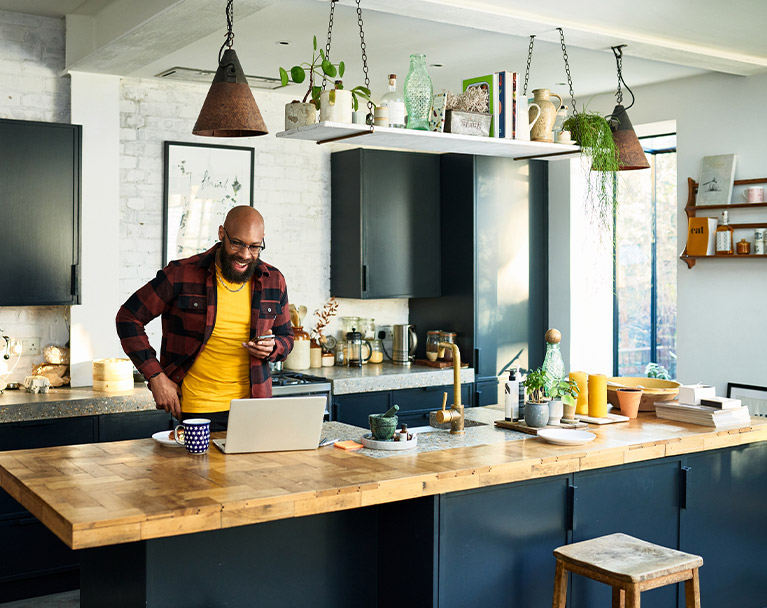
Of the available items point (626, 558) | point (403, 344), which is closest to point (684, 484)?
point (626, 558)

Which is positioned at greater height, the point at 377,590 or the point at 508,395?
the point at 508,395

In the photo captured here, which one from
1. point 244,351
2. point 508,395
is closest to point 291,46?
point 244,351

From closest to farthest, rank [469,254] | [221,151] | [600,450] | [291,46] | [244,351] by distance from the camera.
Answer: [600,450] → [244,351] → [291,46] → [221,151] → [469,254]

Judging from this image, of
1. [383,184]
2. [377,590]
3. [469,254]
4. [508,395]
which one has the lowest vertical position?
[377,590]

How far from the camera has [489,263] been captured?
6.51m

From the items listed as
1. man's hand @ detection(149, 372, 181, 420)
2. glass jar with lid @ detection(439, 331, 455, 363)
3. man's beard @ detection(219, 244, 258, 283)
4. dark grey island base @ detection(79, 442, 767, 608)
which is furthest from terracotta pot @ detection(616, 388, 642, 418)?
glass jar with lid @ detection(439, 331, 455, 363)

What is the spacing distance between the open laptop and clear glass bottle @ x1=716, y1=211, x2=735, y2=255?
3.53m

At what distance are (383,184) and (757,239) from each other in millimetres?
2493

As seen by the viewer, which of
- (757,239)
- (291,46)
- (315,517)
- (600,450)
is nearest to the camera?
(315,517)

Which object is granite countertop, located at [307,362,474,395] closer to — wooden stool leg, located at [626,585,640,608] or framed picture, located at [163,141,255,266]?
framed picture, located at [163,141,255,266]

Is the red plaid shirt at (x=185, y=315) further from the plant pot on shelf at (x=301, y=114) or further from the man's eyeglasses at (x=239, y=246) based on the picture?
the plant pot on shelf at (x=301, y=114)

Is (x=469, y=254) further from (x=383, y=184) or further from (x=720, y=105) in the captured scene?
(x=720, y=105)

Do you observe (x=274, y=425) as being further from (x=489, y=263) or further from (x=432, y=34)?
(x=489, y=263)

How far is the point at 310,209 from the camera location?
6.45 m
